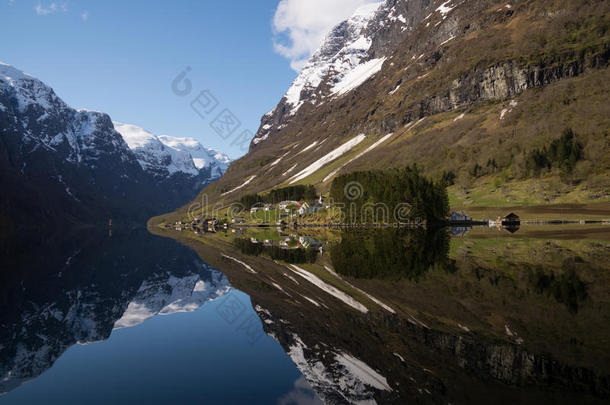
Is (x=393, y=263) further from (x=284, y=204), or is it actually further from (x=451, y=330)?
(x=284, y=204)

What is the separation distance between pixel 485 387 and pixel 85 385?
1359 centimetres

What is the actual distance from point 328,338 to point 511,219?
378 ft

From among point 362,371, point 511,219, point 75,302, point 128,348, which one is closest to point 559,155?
point 511,219

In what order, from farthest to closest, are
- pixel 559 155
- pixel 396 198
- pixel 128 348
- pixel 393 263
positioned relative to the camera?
pixel 559 155
pixel 396 198
pixel 393 263
pixel 128 348

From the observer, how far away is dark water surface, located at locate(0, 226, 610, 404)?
1252 centimetres

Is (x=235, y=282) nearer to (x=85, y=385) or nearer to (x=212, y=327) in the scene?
(x=212, y=327)

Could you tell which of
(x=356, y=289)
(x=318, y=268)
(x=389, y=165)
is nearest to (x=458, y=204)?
(x=389, y=165)

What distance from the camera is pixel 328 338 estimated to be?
18078 mm

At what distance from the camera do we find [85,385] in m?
13.9

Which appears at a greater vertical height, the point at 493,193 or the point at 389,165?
the point at 389,165

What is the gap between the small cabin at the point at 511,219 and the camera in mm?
114738

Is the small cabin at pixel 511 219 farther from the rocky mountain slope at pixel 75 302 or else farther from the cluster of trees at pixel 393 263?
the rocky mountain slope at pixel 75 302

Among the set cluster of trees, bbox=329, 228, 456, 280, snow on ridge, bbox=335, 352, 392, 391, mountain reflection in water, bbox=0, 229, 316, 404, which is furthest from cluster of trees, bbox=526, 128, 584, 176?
snow on ridge, bbox=335, 352, 392, 391

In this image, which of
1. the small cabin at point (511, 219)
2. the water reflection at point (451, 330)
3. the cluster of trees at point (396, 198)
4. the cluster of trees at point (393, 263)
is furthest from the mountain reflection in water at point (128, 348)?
the small cabin at point (511, 219)
